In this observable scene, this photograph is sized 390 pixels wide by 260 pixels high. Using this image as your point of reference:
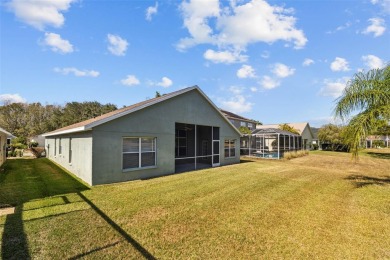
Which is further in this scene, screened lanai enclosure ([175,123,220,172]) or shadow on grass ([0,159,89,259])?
screened lanai enclosure ([175,123,220,172])

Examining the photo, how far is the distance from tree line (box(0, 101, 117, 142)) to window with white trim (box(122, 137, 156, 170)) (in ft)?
147

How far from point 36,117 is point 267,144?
52.8 metres

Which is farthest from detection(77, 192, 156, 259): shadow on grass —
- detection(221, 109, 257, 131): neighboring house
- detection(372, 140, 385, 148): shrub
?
detection(372, 140, 385, 148): shrub

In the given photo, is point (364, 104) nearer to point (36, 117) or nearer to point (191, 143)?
point (191, 143)

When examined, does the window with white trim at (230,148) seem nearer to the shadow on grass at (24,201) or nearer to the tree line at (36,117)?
the shadow on grass at (24,201)

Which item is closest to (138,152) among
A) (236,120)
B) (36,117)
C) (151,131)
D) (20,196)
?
(151,131)

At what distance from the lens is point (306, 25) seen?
14.2 metres

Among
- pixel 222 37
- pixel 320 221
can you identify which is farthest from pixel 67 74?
pixel 320 221

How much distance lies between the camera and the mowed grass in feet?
13.6

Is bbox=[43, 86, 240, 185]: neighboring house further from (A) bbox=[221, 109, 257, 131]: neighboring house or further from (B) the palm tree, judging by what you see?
(A) bbox=[221, 109, 257, 131]: neighboring house

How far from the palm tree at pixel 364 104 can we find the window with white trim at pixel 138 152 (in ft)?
33.0

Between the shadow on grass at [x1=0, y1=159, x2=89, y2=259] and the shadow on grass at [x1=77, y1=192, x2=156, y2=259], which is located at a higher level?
the shadow on grass at [x1=0, y1=159, x2=89, y2=259]

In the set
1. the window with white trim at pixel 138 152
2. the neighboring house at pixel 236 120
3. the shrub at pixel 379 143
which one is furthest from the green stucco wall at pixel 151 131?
the shrub at pixel 379 143

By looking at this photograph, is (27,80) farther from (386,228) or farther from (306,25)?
(386,228)
